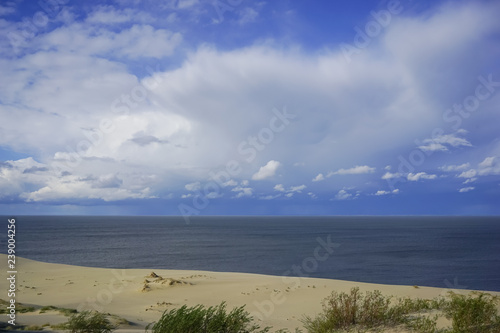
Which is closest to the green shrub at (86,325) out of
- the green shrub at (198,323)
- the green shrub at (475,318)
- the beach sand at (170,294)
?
the green shrub at (198,323)

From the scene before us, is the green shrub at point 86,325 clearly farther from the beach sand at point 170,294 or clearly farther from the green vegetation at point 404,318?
the green vegetation at point 404,318

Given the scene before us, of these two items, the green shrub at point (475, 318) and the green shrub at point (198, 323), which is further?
the green shrub at point (475, 318)

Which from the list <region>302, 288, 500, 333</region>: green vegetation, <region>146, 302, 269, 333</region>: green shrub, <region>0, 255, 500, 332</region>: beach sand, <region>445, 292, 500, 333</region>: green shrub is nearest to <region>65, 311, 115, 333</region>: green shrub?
<region>146, 302, 269, 333</region>: green shrub

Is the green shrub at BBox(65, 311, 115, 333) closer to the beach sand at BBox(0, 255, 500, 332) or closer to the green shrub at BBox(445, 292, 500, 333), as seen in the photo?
the beach sand at BBox(0, 255, 500, 332)

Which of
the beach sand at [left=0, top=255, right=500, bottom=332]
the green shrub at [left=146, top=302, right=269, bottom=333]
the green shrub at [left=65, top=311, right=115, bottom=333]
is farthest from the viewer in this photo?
the beach sand at [left=0, top=255, right=500, bottom=332]

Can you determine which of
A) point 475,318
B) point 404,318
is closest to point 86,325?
point 404,318


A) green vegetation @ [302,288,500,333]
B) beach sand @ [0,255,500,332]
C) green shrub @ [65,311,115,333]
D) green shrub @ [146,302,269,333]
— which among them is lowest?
beach sand @ [0,255,500,332]

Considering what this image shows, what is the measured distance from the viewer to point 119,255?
63.3m

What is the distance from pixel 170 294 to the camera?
78.9 ft

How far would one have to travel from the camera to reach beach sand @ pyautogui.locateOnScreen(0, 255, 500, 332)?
59.6ft

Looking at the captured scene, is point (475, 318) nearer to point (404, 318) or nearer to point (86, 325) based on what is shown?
point (404, 318)

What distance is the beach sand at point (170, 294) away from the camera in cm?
1816

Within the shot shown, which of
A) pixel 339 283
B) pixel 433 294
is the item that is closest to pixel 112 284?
pixel 339 283

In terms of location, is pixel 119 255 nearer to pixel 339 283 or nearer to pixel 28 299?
pixel 28 299
